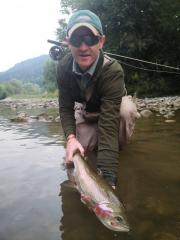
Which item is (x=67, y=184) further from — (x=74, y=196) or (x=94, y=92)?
(x=94, y=92)

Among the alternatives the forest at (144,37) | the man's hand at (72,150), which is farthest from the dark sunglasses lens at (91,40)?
the forest at (144,37)

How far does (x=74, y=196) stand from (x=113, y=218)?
46.2 inches

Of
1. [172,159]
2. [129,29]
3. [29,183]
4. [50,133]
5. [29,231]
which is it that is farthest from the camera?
[129,29]

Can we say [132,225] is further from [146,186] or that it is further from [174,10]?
[174,10]

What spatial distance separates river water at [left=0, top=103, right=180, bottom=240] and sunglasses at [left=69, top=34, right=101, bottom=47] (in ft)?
4.34

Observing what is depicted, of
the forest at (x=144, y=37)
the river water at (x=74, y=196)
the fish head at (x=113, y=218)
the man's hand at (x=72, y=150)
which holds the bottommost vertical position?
the river water at (x=74, y=196)

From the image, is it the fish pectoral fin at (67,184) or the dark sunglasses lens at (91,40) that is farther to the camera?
the fish pectoral fin at (67,184)

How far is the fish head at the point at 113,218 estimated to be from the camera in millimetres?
1937

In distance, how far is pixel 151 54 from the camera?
24.6 meters

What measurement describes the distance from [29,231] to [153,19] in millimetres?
23353

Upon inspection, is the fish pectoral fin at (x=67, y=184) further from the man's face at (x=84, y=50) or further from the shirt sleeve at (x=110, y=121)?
the man's face at (x=84, y=50)

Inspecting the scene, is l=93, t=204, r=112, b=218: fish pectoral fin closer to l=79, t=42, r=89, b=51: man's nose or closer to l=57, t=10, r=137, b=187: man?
l=57, t=10, r=137, b=187: man

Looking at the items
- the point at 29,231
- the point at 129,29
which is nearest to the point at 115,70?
the point at 29,231

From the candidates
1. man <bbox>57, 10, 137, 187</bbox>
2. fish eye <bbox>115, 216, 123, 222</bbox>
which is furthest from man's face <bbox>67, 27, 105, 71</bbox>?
fish eye <bbox>115, 216, 123, 222</bbox>
